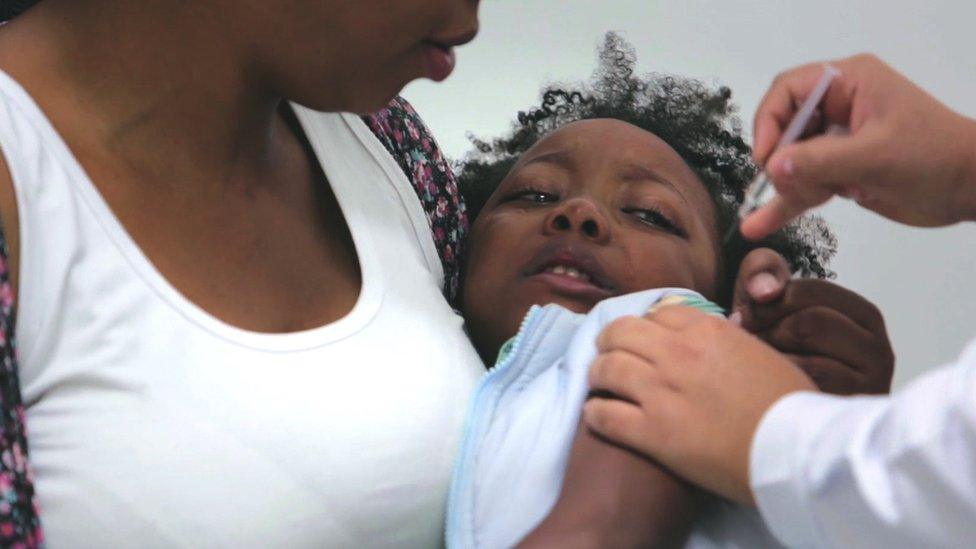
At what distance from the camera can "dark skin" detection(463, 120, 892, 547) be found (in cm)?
86

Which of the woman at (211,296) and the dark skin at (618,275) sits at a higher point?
the woman at (211,296)

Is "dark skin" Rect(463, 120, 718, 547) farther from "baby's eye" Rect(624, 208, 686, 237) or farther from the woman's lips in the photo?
the woman's lips

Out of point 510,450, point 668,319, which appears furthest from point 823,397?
point 510,450

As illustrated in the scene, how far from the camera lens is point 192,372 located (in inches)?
32.2

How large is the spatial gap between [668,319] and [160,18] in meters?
0.51

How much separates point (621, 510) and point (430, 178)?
56 centimetres

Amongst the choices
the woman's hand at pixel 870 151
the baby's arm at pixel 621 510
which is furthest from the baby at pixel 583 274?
the woman's hand at pixel 870 151

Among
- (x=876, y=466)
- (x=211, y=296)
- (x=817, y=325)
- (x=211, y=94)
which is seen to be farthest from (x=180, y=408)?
(x=817, y=325)

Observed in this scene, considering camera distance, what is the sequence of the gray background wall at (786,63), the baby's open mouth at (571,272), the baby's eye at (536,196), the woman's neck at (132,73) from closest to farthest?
the woman's neck at (132,73), the baby's open mouth at (571,272), the baby's eye at (536,196), the gray background wall at (786,63)

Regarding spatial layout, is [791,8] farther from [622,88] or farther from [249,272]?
[249,272]

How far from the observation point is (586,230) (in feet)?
3.97

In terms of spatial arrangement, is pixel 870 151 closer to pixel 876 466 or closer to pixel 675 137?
pixel 876 466

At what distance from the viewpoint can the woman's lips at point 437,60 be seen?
97cm

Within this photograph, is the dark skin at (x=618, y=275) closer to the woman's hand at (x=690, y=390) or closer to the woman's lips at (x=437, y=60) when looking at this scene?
the woman's hand at (x=690, y=390)
